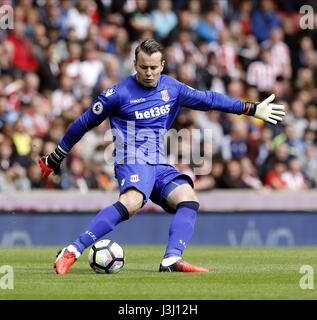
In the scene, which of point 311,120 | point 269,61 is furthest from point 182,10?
point 311,120

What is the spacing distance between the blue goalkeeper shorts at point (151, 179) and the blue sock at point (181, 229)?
0.81ft

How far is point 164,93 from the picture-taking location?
11.4 metres

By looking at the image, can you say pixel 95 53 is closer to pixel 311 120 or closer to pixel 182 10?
pixel 182 10

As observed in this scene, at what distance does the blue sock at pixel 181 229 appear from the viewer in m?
11.0

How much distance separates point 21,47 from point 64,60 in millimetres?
793

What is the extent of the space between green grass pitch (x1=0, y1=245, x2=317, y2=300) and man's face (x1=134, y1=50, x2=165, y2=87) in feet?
6.21

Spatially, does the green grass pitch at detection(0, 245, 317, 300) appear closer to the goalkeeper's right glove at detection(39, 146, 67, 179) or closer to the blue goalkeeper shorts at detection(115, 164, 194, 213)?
the blue goalkeeper shorts at detection(115, 164, 194, 213)

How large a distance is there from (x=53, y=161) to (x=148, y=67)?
1.38 metres

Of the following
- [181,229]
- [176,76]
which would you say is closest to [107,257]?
[181,229]

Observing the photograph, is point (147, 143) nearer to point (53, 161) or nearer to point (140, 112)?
point (140, 112)

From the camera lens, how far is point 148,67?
11000 millimetres

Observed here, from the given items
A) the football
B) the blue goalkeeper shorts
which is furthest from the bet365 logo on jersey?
the football

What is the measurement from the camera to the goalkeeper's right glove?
11352 millimetres

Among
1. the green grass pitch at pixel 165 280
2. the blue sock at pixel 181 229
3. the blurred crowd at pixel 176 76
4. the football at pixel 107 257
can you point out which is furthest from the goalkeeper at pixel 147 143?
the blurred crowd at pixel 176 76
